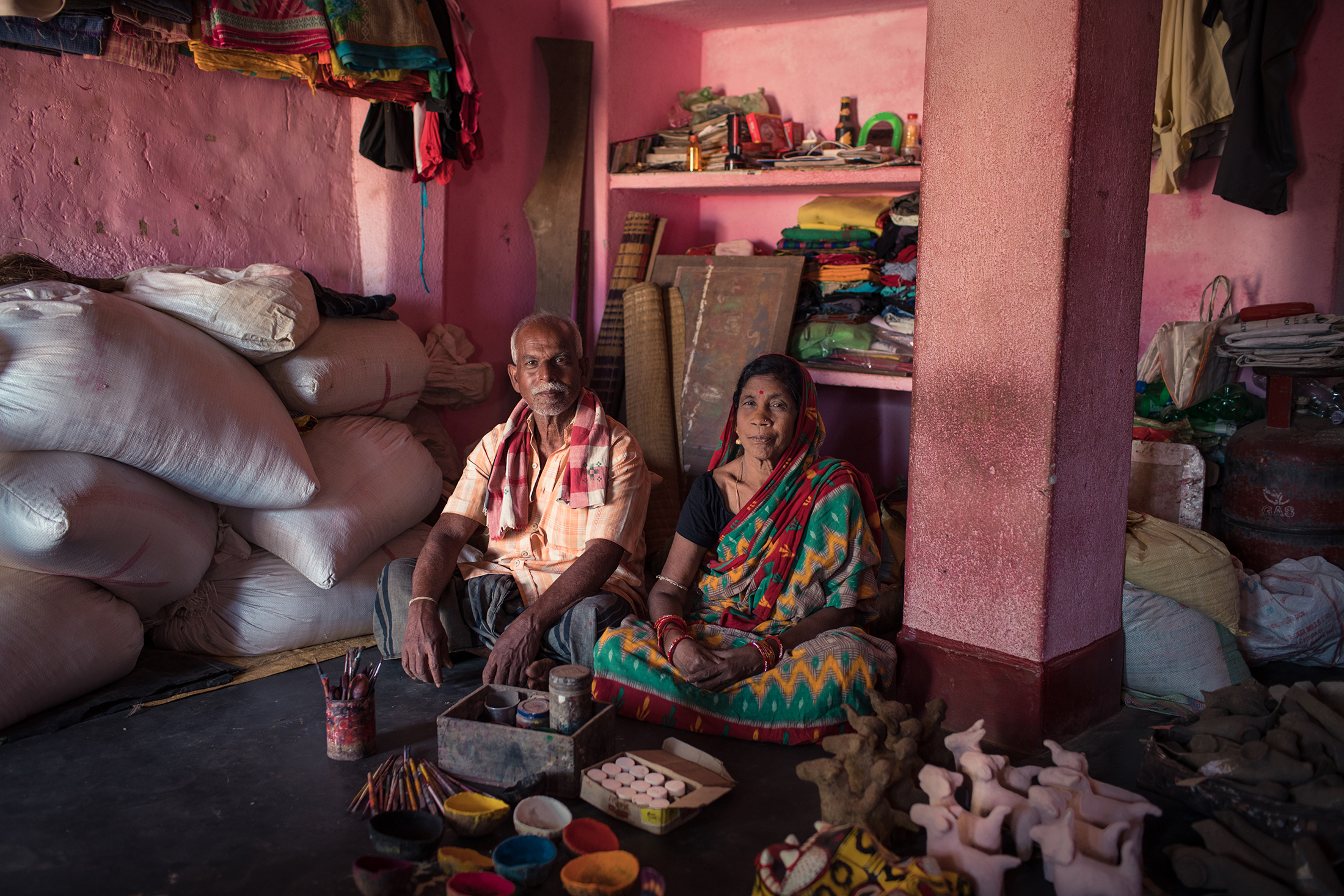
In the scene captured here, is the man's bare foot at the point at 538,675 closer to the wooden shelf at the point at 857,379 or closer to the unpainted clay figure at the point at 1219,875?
the unpainted clay figure at the point at 1219,875

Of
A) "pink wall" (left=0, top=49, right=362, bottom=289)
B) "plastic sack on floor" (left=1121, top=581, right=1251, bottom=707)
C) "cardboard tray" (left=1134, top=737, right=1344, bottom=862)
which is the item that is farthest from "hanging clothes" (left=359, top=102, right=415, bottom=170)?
"cardboard tray" (left=1134, top=737, right=1344, bottom=862)

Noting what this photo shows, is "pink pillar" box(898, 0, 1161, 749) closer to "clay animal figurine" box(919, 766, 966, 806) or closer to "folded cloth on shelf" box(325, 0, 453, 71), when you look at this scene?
"clay animal figurine" box(919, 766, 966, 806)

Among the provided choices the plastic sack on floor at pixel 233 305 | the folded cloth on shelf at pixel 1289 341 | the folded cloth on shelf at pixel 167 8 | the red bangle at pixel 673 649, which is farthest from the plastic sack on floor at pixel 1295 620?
the folded cloth on shelf at pixel 167 8

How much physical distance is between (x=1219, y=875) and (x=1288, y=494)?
2184 mm

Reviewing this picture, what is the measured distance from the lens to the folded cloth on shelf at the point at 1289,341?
11.8 feet

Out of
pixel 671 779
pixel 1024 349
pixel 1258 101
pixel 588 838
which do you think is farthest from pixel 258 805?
pixel 1258 101

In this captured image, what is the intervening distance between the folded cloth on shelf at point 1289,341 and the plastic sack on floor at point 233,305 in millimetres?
3515

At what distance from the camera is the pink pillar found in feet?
8.21

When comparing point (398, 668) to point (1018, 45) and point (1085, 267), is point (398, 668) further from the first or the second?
point (1018, 45)

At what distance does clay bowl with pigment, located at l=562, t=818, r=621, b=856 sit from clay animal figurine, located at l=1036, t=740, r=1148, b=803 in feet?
3.12

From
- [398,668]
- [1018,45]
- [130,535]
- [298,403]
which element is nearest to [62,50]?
[298,403]

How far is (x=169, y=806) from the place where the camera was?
2291 mm

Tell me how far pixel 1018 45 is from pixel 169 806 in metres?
2.79

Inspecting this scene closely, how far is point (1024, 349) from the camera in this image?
2.57 metres
